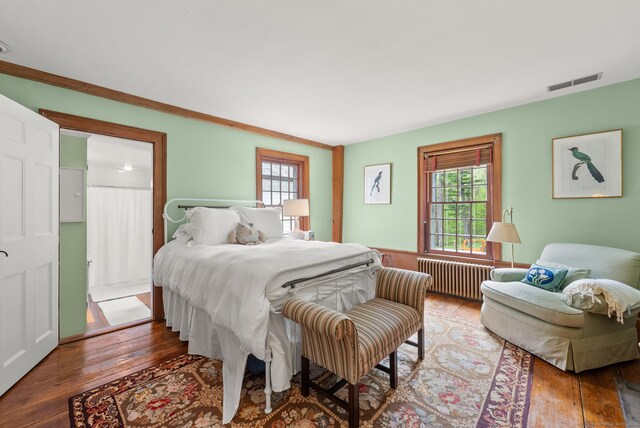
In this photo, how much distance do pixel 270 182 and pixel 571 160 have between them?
4068 mm

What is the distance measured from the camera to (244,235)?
10.1ft

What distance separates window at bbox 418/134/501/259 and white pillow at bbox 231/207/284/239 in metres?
2.38

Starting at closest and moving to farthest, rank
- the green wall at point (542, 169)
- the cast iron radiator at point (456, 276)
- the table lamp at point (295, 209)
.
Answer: the green wall at point (542, 169) < the cast iron radiator at point (456, 276) < the table lamp at point (295, 209)

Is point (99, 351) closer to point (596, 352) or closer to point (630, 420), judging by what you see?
point (630, 420)

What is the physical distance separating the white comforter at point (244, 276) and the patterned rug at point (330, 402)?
19.4 inches

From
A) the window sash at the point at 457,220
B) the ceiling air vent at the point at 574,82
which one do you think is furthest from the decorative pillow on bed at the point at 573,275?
the ceiling air vent at the point at 574,82

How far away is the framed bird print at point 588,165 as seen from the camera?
2915mm

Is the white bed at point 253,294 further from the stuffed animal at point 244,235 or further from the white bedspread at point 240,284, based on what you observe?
the stuffed animal at point 244,235

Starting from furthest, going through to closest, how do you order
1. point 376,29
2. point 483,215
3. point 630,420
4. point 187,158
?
point 483,215
point 187,158
point 376,29
point 630,420

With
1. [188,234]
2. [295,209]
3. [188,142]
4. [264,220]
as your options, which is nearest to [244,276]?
[188,234]

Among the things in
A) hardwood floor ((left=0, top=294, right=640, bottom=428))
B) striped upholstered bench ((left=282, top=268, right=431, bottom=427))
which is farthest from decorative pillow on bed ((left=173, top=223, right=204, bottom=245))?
striped upholstered bench ((left=282, top=268, right=431, bottom=427))

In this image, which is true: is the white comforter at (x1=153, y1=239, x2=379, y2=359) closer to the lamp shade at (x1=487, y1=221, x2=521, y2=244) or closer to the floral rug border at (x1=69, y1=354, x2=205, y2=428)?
the floral rug border at (x1=69, y1=354, x2=205, y2=428)

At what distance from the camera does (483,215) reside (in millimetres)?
3922

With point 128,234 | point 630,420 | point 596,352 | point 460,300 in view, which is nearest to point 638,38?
point 596,352
